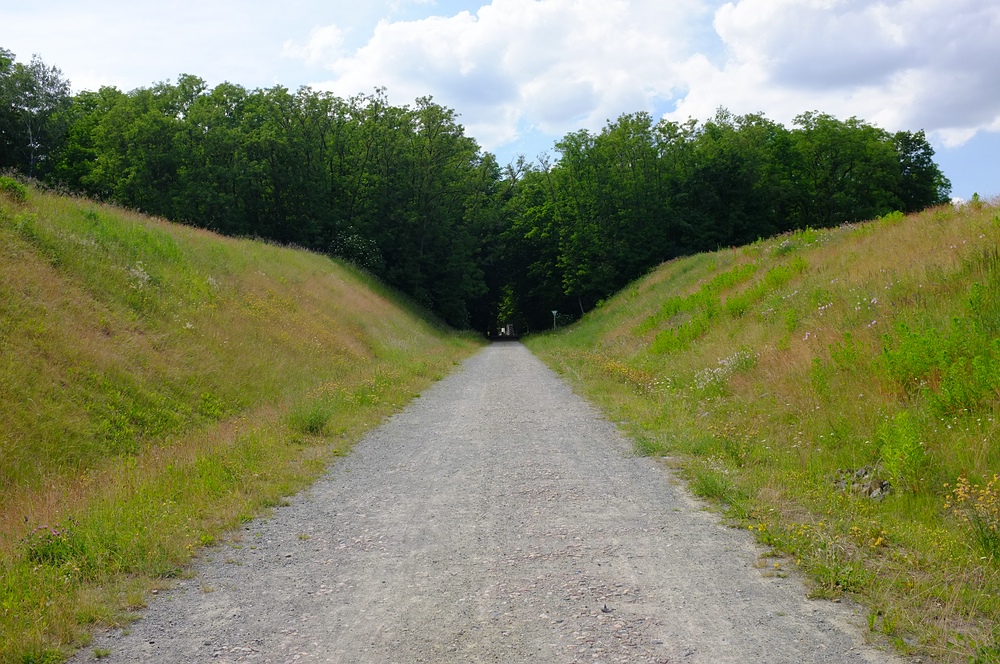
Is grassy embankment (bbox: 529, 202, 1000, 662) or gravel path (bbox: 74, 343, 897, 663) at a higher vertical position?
grassy embankment (bbox: 529, 202, 1000, 662)

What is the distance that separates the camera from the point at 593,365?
20.3m

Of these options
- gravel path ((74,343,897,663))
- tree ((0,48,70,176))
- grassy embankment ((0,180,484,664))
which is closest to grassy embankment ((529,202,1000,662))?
gravel path ((74,343,897,663))

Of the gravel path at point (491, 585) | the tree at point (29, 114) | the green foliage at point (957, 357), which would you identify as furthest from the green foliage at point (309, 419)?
the tree at point (29, 114)

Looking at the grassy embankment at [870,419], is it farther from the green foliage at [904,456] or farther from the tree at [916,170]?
the tree at [916,170]

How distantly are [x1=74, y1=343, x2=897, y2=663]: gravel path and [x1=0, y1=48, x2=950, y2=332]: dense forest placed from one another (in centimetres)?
3810

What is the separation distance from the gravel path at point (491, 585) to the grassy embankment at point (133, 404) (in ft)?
1.70

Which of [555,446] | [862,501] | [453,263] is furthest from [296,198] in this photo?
[862,501]

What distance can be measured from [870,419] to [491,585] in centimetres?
552

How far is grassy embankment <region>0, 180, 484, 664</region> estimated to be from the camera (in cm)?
508

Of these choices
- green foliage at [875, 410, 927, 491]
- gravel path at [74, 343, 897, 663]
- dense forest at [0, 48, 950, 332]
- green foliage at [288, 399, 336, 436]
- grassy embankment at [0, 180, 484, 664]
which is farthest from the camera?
dense forest at [0, 48, 950, 332]

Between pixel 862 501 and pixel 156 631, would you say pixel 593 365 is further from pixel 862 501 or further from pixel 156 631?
pixel 156 631

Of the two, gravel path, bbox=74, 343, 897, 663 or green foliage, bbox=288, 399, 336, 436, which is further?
green foliage, bbox=288, 399, 336, 436

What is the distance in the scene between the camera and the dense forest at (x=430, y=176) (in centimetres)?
4291

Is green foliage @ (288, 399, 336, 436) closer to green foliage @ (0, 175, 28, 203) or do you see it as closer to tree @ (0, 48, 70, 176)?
green foliage @ (0, 175, 28, 203)
